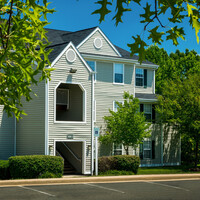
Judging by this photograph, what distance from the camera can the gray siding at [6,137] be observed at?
2725cm

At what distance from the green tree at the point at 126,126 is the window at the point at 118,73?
2.08m

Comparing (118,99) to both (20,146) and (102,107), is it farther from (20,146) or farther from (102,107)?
(20,146)

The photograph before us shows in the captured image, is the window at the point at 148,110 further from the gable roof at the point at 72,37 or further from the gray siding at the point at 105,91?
the gable roof at the point at 72,37

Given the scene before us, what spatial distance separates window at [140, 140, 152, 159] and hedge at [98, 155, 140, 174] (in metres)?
7.94

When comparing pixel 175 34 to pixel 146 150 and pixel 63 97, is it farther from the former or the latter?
pixel 146 150

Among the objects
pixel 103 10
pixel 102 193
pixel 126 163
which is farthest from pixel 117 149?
pixel 103 10

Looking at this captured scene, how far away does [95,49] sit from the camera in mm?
32750

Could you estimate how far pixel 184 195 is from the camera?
1652 centimetres

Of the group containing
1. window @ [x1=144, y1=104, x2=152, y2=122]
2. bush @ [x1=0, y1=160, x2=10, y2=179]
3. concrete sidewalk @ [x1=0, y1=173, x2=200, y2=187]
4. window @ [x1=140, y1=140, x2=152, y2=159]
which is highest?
window @ [x1=144, y1=104, x2=152, y2=122]

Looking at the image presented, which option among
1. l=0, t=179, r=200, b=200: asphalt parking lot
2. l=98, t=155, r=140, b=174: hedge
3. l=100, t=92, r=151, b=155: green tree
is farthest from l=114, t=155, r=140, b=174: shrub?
l=0, t=179, r=200, b=200: asphalt parking lot

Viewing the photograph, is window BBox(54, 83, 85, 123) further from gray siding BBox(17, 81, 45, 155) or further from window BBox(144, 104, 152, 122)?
window BBox(144, 104, 152, 122)

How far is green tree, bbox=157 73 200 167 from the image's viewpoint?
31922mm

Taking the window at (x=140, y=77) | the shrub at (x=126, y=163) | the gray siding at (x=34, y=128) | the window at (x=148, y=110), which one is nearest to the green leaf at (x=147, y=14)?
the gray siding at (x=34, y=128)

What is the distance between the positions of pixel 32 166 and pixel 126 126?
925 cm
